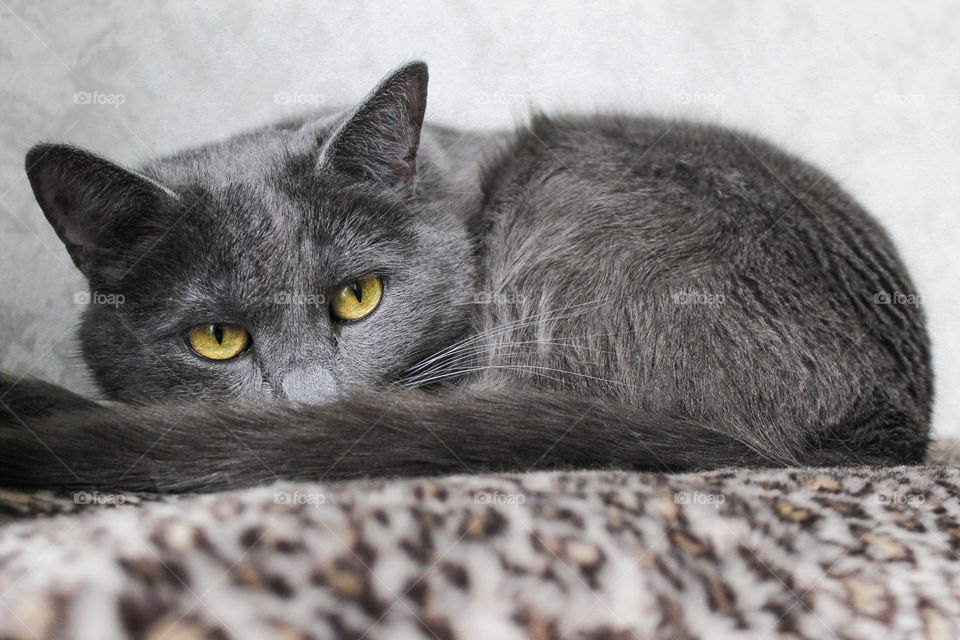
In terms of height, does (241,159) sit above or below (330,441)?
above

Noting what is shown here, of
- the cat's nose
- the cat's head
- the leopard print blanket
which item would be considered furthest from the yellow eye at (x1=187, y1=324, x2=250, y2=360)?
the leopard print blanket

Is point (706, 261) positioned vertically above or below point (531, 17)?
Answer: below

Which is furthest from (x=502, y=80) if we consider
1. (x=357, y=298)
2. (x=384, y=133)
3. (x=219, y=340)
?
(x=219, y=340)

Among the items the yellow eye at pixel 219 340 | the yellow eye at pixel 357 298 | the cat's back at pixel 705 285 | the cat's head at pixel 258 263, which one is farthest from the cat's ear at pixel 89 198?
the cat's back at pixel 705 285

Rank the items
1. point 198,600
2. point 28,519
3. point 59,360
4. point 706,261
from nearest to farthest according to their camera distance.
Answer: point 198,600 → point 28,519 → point 706,261 → point 59,360

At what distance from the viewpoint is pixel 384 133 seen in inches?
48.3

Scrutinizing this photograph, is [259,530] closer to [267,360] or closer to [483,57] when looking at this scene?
[267,360]

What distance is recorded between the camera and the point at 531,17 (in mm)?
1790

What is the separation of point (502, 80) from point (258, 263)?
93 centimetres

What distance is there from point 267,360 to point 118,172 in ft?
1.14

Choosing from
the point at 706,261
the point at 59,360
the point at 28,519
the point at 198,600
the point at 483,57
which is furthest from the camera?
the point at 483,57

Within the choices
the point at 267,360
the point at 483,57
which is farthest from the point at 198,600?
the point at 483,57

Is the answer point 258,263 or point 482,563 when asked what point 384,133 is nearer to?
point 258,263

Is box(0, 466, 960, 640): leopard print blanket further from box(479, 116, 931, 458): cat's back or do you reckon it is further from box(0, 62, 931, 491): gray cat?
box(479, 116, 931, 458): cat's back
